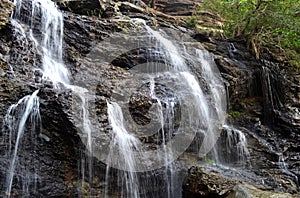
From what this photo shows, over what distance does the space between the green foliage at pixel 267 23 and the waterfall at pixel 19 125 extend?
27.7 feet

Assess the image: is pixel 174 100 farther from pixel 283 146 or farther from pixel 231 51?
pixel 231 51

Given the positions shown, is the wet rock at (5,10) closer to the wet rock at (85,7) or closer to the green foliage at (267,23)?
the wet rock at (85,7)

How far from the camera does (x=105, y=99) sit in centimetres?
622

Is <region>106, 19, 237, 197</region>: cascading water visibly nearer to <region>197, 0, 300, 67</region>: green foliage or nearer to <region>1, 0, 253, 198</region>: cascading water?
<region>1, 0, 253, 198</region>: cascading water

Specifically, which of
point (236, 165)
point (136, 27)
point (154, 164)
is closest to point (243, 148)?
point (236, 165)

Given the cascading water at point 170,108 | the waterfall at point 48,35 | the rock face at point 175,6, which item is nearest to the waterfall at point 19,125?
the waterfall at point 48,35

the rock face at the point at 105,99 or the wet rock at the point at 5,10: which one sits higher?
the wet rock at the point at 5,10

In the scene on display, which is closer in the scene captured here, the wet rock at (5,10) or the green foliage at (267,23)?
the wet rock at (5,10)

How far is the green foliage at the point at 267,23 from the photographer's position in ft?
37.1

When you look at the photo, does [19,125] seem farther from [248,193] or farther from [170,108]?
[248,193]

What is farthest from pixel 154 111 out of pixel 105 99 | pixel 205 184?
pixel 205 184

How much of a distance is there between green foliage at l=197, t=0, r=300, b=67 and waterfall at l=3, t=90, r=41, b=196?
8454 mm

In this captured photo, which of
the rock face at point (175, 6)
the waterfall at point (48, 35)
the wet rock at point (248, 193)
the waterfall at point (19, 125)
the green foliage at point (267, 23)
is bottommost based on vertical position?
the wet rock at point (248, 193)

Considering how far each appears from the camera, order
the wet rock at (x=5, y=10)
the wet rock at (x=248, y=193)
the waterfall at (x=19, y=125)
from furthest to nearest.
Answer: the wet rock at (x=5, y=10)
the waterfall at (x=19, y=125)
the wet rock at (x=248, y=193)
